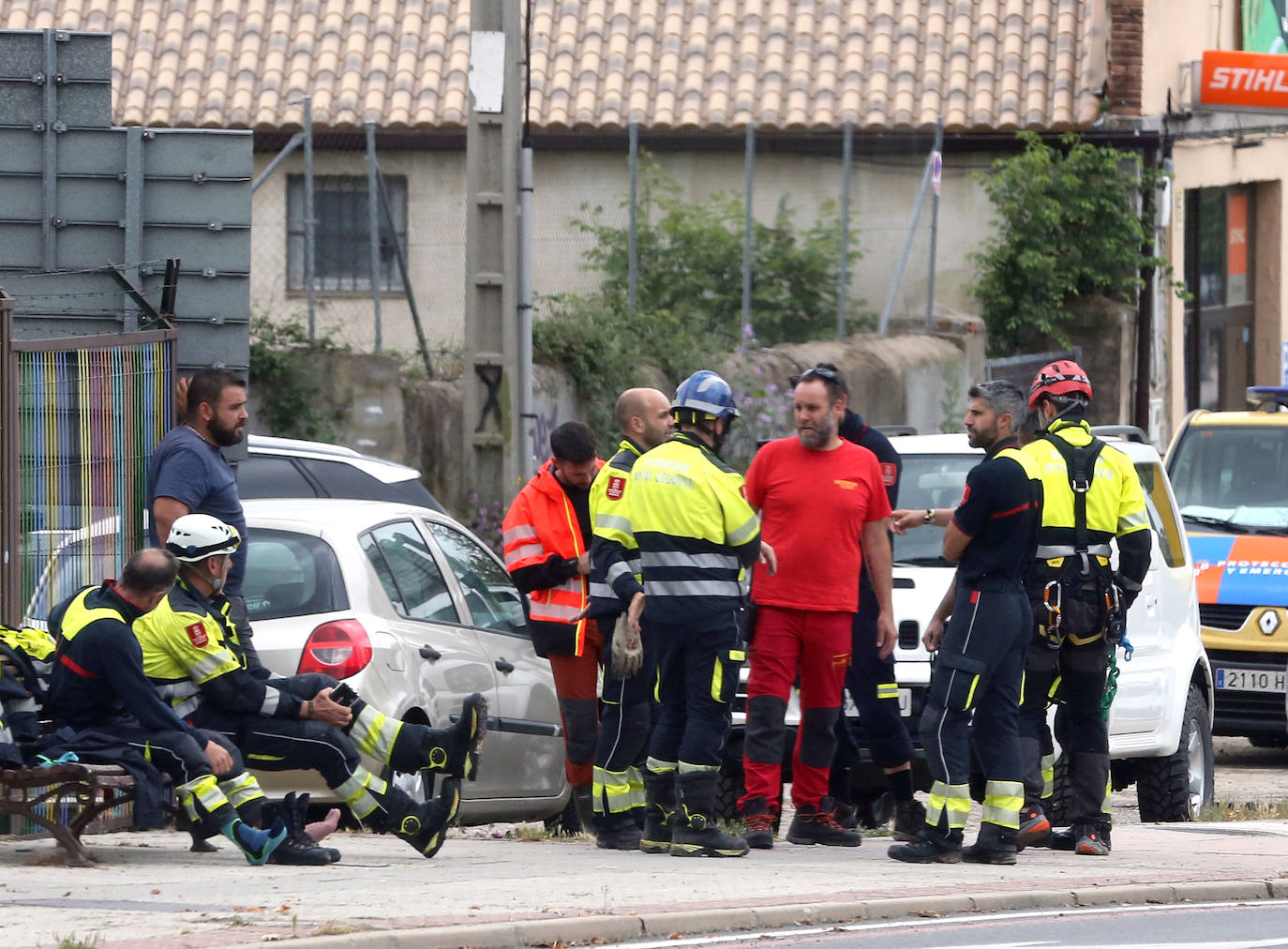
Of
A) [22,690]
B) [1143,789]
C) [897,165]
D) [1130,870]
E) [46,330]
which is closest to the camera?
[22,690]

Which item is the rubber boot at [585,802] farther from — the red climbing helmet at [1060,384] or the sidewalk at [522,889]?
the red climbing helmet at [1060,384]

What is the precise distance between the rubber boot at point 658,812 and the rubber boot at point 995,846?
4.08ft

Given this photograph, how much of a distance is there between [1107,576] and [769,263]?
13968 mm

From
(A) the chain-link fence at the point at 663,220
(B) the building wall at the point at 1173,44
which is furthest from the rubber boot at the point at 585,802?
(B) the building wall at the point at 1173,44

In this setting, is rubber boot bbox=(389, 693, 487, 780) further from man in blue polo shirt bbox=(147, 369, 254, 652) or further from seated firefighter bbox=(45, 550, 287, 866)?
man in blue polo shirt bbox=(147, 369, 254, 652)

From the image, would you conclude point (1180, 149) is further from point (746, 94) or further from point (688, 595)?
point (688, 595)

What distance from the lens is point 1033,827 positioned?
9164 millimetres

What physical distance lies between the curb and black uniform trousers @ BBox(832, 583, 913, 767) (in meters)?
1.33

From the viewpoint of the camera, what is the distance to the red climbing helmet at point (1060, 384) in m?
9.12

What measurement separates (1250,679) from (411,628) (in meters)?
6.30

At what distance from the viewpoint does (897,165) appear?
79.8 ft

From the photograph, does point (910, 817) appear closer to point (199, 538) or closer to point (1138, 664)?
point (1138, 664)

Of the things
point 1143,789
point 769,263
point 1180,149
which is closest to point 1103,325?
point 1180,149

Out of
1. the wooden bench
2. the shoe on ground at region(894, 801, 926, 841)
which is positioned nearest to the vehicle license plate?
the shoe on ground at region(894, 801, 926, 841)
